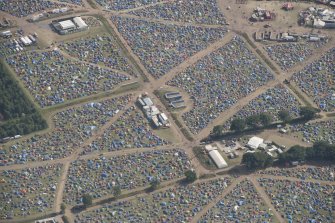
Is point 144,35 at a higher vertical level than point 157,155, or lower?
higher

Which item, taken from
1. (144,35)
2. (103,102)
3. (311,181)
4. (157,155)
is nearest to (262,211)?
(311,181)

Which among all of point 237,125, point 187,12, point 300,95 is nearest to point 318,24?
point 300,95

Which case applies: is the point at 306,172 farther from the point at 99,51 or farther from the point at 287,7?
the point at 287,7

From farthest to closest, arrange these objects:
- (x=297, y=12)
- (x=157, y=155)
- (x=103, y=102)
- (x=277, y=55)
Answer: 1. (x=297, y=12)
2. (x=277, y=55)
3. (x=103, y=102)
4. (x=157, y=155)

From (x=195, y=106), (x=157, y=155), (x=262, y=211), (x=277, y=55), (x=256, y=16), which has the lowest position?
(x=262, y=211)

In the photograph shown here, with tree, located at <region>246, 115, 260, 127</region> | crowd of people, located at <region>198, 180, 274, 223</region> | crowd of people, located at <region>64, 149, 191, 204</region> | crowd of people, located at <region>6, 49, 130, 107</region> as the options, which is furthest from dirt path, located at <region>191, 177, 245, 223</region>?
crowd of people, located at <region>6, 49, 130, 107</region>

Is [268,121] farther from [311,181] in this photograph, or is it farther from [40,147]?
[40,147]

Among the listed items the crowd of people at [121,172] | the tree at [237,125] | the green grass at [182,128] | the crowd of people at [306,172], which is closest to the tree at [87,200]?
the crowd of people at [121,172]
